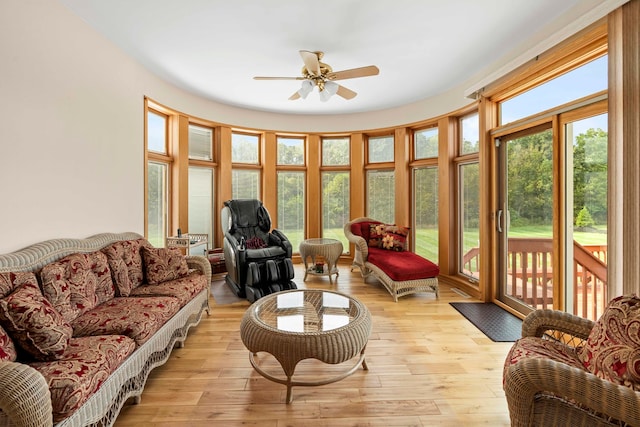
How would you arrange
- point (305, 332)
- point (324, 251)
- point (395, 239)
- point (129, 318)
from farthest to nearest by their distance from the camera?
point (395, 239)
point (324, 251)
point (129, 318)
point (305, 332)

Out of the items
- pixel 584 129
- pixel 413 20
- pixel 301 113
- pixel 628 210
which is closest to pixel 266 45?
pixel 413 20

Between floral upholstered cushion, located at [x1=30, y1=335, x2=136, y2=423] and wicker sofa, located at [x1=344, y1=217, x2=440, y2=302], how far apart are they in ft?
9.17

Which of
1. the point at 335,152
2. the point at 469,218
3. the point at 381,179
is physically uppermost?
the point at 335,152

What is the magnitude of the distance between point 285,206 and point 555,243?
4.10 m

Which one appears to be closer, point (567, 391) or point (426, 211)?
point (567, 391)

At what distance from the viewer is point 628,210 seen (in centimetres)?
182

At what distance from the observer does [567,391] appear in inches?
41.4

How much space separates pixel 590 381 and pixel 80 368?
7.14 feet

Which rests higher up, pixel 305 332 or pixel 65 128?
pixel 65 128

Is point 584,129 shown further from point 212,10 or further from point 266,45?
point 212,10

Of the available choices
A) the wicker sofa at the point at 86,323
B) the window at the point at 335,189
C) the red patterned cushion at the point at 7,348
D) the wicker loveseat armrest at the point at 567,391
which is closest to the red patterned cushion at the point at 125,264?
the wicker sofa at the point at 86,323

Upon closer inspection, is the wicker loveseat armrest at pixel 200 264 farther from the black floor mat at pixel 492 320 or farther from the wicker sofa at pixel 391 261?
the black floor mat at pixel 492 320

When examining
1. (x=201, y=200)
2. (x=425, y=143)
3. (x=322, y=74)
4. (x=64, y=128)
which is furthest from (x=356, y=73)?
(x=201, y=200)

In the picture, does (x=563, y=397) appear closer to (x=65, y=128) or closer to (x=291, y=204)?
(x=65, y=128)
